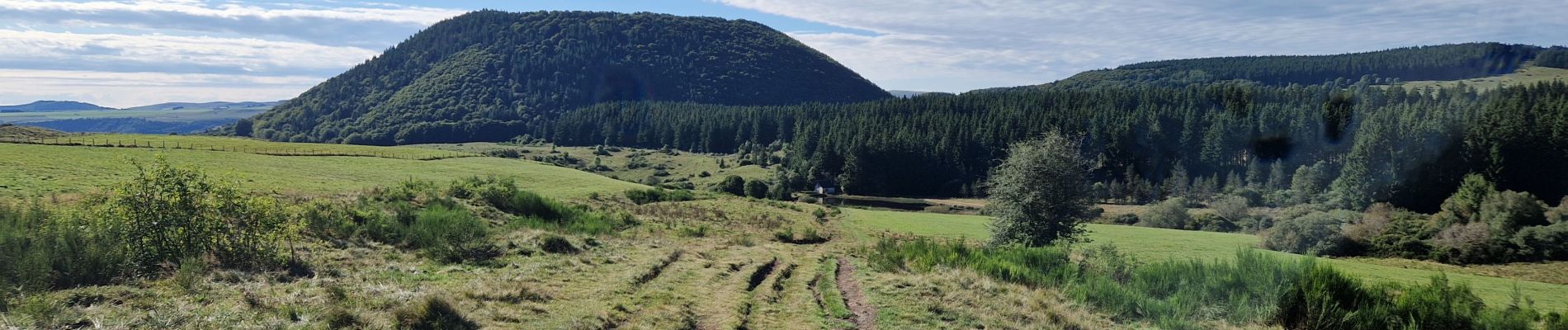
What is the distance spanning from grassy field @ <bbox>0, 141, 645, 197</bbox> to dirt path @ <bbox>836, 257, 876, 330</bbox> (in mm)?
14516

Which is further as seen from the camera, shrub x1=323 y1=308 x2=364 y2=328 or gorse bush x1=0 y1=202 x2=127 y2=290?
gorse bush x1=0 y1=202 x2=127 y2=290

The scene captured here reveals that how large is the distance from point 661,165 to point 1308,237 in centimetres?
10528

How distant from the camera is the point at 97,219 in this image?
14531 mm

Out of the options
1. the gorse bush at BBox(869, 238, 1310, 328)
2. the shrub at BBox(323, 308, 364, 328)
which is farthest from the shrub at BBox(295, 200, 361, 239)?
the gorse bush at BBox(869, 238, 1310, 328)

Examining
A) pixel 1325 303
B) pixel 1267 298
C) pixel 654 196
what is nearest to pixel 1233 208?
pixel 654 196

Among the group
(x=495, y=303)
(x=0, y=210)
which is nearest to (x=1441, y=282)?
(x=495, y=303)

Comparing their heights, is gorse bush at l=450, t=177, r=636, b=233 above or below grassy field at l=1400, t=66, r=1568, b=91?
below

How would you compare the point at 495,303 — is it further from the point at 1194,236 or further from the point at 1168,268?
the point at 1194,236

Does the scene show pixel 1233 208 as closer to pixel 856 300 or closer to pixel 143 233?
pixel 856 300

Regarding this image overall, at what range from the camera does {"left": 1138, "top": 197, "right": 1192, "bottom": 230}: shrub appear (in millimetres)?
62031

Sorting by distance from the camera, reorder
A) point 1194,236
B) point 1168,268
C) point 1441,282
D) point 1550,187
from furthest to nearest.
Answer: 1. point 1550,187
2. point 1194,236
3. point 1168,268
4. point 1441,282

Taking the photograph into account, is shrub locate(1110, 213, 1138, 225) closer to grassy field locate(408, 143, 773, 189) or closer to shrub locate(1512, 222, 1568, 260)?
shrub locate(1512, 222, 1568, 260)

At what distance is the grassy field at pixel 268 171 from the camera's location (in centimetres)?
2775

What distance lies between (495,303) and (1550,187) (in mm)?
101503
